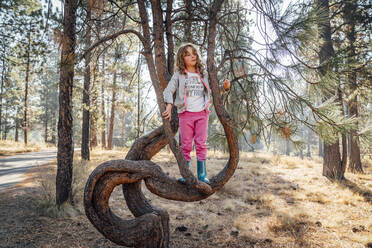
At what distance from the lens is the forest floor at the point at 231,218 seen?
3.38 meters

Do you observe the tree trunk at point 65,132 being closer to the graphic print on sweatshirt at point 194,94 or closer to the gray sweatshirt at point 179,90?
the gray sweatshirt at point 179,90

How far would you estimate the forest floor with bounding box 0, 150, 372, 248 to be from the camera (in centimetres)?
338

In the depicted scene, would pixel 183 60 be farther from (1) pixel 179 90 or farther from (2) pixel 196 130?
(2) pixel 196 130

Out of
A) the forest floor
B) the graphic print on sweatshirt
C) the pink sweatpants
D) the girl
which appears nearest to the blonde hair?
the girl

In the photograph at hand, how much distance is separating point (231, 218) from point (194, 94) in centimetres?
308

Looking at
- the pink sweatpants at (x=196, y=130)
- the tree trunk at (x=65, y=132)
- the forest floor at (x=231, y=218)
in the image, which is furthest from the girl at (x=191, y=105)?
the tree trunk at (x=65, y=132)

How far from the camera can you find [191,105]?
2.58 meters

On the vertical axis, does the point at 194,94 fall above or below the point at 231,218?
above

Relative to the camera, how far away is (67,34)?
4.24 m

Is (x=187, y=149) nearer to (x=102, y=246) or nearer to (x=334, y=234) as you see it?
(x=102, y=246)

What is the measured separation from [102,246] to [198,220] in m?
1.89

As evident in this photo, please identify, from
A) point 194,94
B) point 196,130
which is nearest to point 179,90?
point 194,94

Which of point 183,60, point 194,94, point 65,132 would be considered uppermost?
point 183,60

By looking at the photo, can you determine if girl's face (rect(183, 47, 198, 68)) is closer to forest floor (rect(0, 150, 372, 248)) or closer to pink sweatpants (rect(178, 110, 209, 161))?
pink sweatpants (rect(178, 110, 209, 161))
